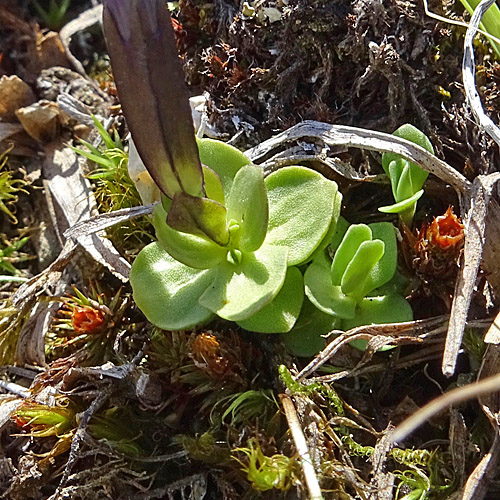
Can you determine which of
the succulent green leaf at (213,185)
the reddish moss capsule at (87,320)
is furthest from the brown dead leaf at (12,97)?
the succulent green leaf at (213,185)

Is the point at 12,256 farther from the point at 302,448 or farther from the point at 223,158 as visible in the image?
the point at 302,448

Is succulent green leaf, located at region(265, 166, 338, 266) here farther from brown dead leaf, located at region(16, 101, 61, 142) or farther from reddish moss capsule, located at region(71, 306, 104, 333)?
brown dead leaf, located at region(16, 101, 61, 142)

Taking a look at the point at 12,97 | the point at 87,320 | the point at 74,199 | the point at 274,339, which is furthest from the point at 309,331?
the point at 12,97

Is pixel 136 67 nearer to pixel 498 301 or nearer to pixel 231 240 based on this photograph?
pixel 231 240

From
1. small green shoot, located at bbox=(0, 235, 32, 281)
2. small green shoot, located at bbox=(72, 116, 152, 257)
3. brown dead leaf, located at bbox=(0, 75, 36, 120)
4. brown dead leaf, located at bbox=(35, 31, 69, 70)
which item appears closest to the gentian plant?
small green shoot, located at bbox=(72, 116, 152, 257)

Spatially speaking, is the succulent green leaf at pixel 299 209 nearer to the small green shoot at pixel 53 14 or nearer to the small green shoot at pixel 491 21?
the small green shoot at pixel 491 21

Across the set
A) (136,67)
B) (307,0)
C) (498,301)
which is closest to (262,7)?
(307,0)
